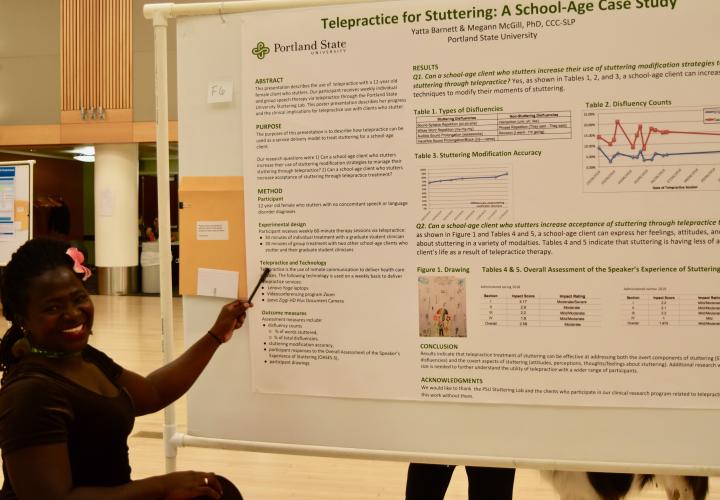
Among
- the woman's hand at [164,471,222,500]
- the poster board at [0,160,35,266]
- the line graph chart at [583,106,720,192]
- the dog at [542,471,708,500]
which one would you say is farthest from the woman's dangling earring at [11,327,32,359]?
the poster board at [0,160,35,266]

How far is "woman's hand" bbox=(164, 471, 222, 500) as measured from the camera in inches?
61.3

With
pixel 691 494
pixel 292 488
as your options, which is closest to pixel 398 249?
pixel 691 494

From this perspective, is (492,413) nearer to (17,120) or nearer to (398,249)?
(398,249)

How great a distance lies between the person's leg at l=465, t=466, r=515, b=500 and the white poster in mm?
344

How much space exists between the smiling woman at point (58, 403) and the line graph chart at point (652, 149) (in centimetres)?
132

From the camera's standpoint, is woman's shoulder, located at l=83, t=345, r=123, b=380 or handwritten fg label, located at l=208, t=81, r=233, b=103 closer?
woman's shoulder, located at l=83, t=345, r=123, b=380

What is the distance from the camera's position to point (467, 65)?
6.08ft

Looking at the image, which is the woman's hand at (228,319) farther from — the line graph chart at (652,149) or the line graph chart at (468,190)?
the line graph chart at (652,149)

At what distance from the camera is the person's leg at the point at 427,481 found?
2182mm

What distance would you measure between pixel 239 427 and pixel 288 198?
743mm

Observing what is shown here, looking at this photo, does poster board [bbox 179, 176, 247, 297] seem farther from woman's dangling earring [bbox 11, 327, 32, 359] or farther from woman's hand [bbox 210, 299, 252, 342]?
woman's dangling earring [bbox 11, 327, 32, 359]

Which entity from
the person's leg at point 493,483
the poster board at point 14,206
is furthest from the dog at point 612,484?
the poster board at point 14,206

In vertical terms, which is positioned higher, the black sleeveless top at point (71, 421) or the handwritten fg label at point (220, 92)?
the handwritten fg label at point (220, 92)

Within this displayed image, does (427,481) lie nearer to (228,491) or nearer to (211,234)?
(228,491)
